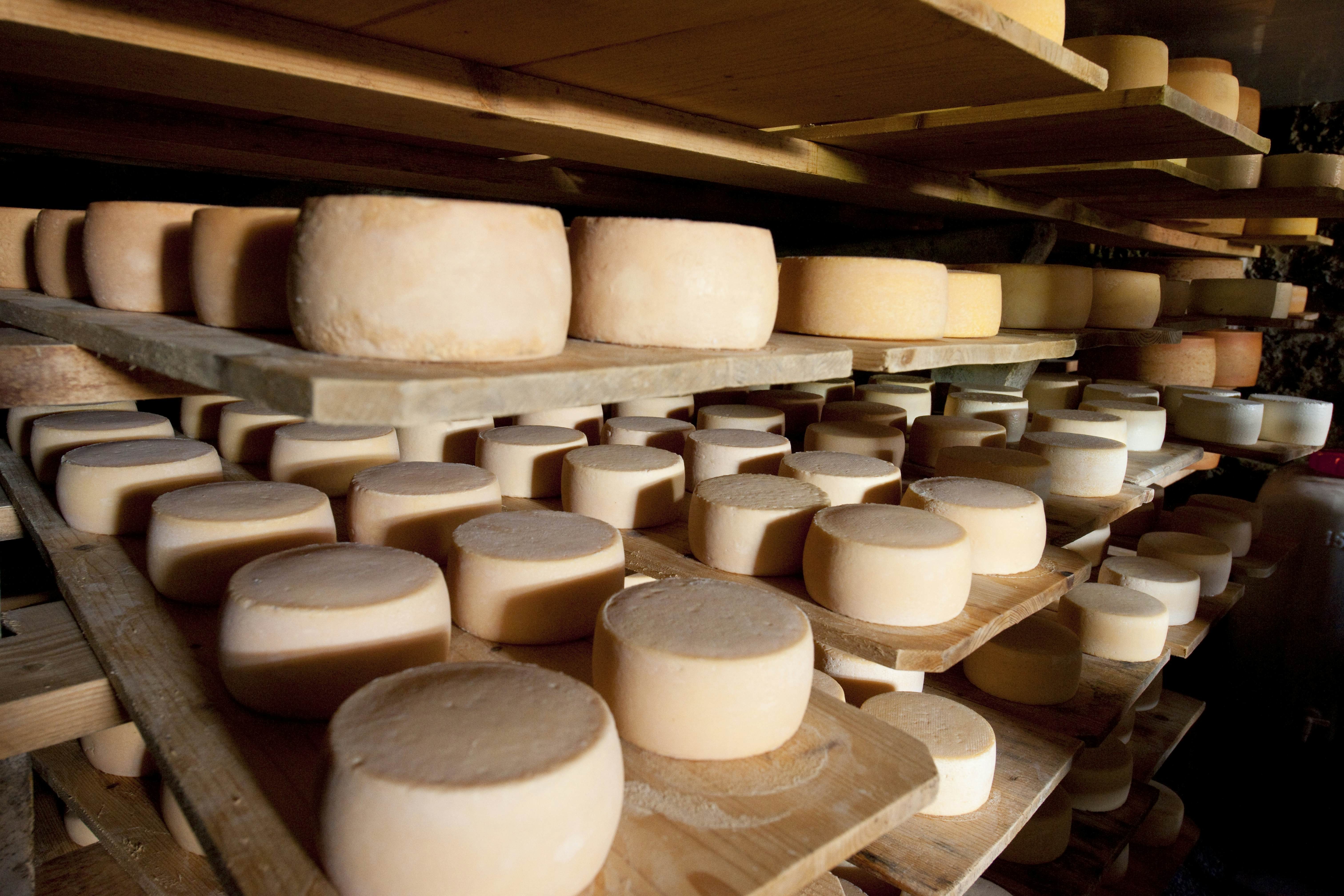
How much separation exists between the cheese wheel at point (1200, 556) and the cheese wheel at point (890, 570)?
1.73 meters

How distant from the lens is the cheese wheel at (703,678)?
0.86 metres

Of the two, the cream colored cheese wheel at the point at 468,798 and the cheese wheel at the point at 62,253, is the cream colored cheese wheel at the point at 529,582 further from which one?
the cheese wheel at the point at 62,253

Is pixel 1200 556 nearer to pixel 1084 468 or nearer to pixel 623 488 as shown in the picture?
pixel 1084 468

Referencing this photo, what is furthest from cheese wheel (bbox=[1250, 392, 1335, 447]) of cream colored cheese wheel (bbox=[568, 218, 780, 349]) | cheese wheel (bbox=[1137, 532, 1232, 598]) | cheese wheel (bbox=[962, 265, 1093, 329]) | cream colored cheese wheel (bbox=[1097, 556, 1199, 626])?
cream colored cheese wheel (bbox=[568, 218, 780, 349])

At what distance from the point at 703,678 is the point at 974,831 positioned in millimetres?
849

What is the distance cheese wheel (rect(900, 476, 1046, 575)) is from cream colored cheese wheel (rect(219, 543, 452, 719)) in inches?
A: 34.1

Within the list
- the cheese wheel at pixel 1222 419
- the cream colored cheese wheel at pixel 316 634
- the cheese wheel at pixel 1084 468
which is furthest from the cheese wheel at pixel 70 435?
the cheese wheel at pixel 1222 419

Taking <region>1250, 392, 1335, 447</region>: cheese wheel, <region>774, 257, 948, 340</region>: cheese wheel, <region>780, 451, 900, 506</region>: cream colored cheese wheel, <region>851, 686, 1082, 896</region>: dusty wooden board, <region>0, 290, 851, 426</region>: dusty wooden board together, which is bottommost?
<region>851, 686, 1082, 896</region>: dusty wooden board

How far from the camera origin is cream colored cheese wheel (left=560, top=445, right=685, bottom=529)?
148 cm

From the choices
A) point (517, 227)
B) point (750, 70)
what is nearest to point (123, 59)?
point (517, 227)

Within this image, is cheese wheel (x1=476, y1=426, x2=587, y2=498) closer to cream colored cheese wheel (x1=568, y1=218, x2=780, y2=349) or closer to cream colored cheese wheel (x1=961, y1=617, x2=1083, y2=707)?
cream colored cheese wheel (x1=568, y1=218, x2=780, y2=349)

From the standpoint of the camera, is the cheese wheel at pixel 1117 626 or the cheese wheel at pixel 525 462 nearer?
the cheese wheel at pixel 525 462

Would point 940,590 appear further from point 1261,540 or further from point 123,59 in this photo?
point 1261,540

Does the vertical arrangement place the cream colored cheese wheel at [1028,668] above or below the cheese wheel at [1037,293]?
below
